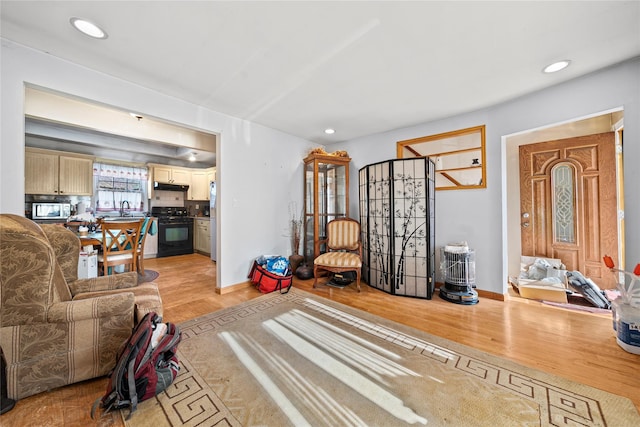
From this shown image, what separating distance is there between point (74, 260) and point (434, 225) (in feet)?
13.3

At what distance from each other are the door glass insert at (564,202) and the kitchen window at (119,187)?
26.4ft

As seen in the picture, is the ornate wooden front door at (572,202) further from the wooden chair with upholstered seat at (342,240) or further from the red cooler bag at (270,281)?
the red cooler bag at (270,281)

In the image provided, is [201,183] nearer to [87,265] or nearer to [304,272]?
[87,265]

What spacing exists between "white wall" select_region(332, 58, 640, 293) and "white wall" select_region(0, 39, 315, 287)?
63.9 inches

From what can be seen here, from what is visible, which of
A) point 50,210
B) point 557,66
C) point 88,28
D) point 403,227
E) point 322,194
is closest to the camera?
point 88,28

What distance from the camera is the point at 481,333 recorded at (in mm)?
2182

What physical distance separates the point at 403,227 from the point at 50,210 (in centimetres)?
629

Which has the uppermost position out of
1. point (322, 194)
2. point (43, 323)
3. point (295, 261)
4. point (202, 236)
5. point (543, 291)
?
point (322, 194)

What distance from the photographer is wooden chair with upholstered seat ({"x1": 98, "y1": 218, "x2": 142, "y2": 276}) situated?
3039mm

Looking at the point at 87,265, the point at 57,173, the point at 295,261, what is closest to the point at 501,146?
the point at 295,261

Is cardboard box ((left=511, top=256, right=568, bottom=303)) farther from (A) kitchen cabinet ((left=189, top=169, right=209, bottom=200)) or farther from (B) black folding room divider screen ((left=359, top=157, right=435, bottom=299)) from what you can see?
(A) kitchen cabinet ((left=189, top=169, right=209, bottom=200))

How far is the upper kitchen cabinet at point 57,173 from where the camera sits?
4.20m

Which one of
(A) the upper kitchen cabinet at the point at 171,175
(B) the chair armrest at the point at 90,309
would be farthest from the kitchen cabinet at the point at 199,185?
(B) the chair armrest at the point at 90,309

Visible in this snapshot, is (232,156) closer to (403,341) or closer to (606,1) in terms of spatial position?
(403,341)
